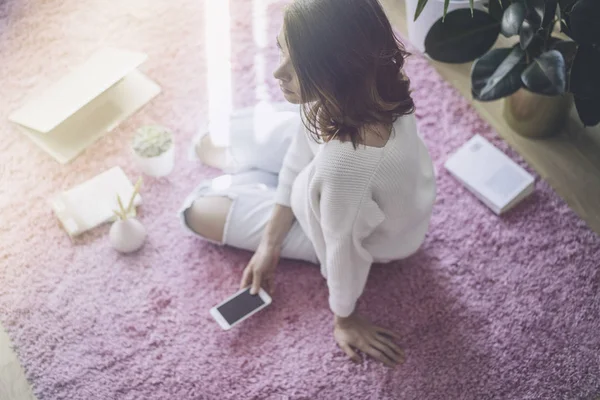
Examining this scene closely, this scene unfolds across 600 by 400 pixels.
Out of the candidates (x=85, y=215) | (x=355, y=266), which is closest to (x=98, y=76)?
(x=85, y=215)

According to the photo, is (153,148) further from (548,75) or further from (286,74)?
(548,75)

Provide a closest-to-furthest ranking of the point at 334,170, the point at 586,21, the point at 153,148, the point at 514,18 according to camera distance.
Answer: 1. the point at 334,170
2. the point at 586,21
3. the point at 514,18
4. the point at 153,148

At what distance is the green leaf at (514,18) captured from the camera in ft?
3.95

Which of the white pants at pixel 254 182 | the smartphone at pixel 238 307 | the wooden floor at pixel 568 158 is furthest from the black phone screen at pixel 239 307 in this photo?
the wooden floor at pixel 568 158

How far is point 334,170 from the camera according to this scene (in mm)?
967

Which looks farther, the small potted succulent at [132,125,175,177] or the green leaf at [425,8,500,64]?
the small potted succulent at [132,125,175,177]

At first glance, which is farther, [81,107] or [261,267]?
[81,107]

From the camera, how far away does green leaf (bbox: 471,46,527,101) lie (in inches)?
51.4

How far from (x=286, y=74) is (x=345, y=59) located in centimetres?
11

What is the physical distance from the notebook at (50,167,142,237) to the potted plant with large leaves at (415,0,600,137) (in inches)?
30.1

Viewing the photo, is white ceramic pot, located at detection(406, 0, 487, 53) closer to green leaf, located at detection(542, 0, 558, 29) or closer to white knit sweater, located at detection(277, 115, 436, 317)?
green leaf, located at detection(542, 0, 558, 29)

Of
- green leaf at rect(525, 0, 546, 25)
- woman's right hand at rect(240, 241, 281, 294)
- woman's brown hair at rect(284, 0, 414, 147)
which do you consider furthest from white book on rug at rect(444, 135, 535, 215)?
woman's brown hair at rect(284, 0, 414, 147)

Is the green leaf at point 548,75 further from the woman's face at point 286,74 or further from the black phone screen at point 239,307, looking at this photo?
the black phone screen at point 239,307

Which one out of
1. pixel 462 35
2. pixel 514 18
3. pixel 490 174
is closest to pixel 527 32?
pixel 514 18
